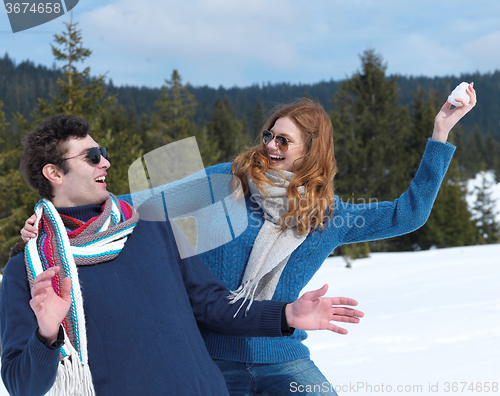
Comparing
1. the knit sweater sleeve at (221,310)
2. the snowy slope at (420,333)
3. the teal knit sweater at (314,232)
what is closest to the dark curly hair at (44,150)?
the teal knit sweater at (314,232)

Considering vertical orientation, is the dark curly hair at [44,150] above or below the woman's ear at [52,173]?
above

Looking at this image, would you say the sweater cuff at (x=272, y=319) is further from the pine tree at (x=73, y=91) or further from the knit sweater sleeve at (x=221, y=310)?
the pine tree at (x=73, y=91)

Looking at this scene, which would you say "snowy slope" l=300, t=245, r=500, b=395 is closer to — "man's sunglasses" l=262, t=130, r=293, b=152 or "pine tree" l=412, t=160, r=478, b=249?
"man's sunglasses" l=262, t=130, r=293, b=152

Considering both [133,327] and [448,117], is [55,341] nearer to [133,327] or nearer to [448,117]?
[133,327]

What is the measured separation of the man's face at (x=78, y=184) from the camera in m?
1.93

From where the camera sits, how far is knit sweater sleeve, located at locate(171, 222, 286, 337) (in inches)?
76.9

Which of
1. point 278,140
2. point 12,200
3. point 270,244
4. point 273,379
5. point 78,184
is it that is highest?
point 278,140

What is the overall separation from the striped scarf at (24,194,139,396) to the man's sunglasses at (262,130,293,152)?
973 mm

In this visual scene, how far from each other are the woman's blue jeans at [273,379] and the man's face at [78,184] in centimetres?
96

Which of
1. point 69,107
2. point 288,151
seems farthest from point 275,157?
point 69,107

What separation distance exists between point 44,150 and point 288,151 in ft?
4.01

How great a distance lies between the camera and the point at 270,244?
7.81 feet

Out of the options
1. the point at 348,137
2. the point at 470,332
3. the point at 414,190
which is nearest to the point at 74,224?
the point at 414,190

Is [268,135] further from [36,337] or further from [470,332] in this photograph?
[470,332]
